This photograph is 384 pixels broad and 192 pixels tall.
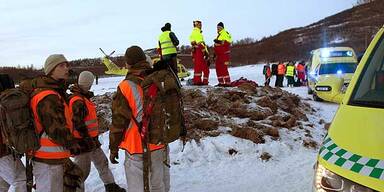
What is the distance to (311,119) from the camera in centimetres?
1145

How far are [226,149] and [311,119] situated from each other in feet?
12.7

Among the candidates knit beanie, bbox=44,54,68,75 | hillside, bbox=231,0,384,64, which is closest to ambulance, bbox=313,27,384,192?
knit beanie, bbox=44,54,68,75

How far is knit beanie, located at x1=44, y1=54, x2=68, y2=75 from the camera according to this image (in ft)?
15.9

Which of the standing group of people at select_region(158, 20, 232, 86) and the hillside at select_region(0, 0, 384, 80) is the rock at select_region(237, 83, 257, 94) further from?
the hillside at select_region(0, 0, 384, 80)

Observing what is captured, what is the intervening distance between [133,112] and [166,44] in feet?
24.8

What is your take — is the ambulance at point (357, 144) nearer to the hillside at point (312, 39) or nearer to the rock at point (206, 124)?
the rock at point (206, 124)

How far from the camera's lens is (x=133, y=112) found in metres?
4.77

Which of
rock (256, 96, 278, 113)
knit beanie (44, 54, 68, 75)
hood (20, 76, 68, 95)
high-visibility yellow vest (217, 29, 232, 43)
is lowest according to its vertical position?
rock (256, 96, 278, 113)

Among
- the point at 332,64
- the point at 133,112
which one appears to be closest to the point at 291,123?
the point at 133,112

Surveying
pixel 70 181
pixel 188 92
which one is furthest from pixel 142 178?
pixel 188 92

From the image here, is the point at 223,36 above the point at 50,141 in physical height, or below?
above

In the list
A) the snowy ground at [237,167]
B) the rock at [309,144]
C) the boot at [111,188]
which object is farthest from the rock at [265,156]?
the boot at [111,188]

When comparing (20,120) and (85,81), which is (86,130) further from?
(20,120)

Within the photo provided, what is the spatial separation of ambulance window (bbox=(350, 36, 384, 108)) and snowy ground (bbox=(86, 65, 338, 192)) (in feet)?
9.43
